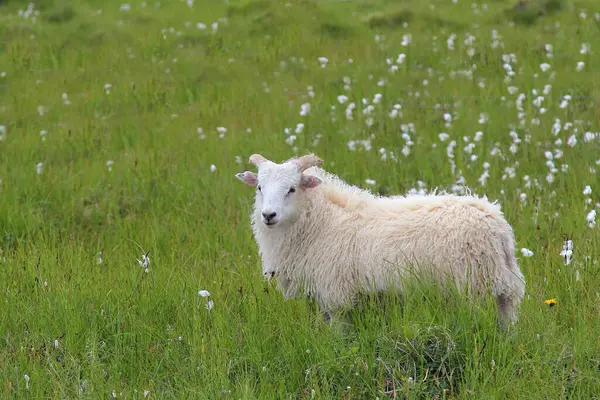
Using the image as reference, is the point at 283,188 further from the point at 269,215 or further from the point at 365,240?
the point at 365,240

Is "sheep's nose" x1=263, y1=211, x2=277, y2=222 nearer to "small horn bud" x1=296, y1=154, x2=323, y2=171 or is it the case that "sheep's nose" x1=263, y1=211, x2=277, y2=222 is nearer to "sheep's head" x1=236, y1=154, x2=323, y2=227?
"sheep's head" x1=236, y1=154, x2=323, y2=227

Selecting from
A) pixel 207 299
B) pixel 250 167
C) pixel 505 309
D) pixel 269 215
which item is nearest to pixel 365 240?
pixel 269 215

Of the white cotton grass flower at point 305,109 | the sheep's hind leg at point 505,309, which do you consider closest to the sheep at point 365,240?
the sheep's hind leg at point 505,309

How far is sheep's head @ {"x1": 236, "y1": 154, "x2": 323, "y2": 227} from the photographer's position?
5.21 m

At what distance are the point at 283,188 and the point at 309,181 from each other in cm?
23

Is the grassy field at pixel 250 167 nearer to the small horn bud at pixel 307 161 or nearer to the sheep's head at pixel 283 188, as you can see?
the sheep's head at pixel 283 188

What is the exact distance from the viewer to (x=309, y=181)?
545 cm

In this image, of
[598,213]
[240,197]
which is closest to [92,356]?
[240,197]

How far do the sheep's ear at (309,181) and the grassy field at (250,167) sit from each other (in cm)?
72

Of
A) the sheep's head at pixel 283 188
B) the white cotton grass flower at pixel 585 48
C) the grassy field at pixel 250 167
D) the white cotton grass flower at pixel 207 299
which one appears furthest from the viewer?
the white cotton grass flower at pixel 585 48

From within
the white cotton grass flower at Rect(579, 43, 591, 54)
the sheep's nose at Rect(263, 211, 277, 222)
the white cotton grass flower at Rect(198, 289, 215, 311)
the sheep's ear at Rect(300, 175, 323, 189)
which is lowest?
the white cotton grass flower at Rect(198, 289, 215, 311)

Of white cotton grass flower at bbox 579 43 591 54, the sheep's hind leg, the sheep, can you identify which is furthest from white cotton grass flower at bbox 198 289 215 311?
white cotton grass flower at bbox 579 43 591 54

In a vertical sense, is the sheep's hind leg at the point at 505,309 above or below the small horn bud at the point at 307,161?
below

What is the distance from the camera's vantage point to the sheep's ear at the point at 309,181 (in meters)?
5.43
